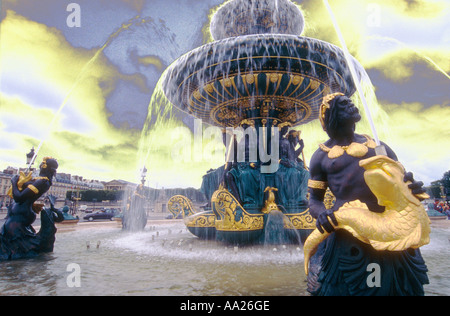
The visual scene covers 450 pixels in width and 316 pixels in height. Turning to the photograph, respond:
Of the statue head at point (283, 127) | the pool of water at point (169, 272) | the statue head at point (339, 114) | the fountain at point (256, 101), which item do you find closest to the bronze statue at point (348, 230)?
the statue head at point (339, 114)

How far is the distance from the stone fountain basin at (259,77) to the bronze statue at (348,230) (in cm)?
402

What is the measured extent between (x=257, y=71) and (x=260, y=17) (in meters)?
3.05

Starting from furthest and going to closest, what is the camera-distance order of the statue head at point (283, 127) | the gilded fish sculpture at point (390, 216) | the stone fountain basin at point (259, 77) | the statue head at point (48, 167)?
the statue head at point (283, 127) → the stone fountain basin at point (259, 77) → the statue head at point (48, 167) → the gilded fish sculpture at point (390, 216)

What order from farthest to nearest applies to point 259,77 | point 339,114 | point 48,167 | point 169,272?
point 259,77, point 48,167, point 169,272, point 339,114

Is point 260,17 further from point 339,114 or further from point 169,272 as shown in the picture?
point 169,272

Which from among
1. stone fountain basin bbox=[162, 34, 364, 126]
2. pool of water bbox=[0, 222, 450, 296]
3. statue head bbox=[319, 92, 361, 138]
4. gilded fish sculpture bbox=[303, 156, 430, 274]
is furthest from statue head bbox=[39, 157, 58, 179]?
gilded fish sculpture bbox=[303, 156, 430, 274]

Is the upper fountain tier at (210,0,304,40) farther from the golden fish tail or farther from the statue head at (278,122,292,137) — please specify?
the golden fish tail

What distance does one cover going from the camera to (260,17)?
340 inches

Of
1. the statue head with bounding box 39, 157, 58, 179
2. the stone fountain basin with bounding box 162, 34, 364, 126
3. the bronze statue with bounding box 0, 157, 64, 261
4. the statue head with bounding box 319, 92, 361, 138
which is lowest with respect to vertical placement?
the bronze statue with bounding box 0, 157, 64, 261

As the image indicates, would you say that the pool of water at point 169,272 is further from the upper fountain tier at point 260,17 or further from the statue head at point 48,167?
the upper fountain tier at point 260,17

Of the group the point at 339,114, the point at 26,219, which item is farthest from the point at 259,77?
the point at 26,219

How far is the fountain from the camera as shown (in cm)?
620

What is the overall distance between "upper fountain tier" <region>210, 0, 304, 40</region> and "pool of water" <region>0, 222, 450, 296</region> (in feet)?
22.6

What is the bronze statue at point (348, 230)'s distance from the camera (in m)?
2.14
